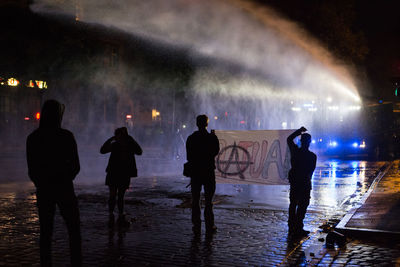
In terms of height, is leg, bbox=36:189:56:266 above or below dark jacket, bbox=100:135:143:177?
below

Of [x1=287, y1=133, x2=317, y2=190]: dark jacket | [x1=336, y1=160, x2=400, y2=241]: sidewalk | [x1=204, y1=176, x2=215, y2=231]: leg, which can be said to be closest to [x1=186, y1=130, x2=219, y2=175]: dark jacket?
[x1=204, y1=176, x2=215, y2=231]: leg

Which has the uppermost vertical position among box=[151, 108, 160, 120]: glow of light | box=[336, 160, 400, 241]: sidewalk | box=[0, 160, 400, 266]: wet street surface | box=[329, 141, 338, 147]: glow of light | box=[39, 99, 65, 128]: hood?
box=[151, 108, 160, 120]: glow of light

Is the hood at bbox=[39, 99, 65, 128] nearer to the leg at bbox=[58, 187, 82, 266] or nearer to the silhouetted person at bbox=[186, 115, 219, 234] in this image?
the leg at bbox=[58, 187, 82, 266]

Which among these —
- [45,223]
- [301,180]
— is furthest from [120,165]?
[45,223]

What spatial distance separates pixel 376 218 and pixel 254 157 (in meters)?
2.98

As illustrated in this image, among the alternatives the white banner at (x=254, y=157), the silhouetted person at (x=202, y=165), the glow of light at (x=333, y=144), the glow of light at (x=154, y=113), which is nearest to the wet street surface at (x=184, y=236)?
the silhouetted person at (x=202, y=165)

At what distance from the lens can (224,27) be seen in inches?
1105

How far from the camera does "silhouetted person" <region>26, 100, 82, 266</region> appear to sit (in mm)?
4777

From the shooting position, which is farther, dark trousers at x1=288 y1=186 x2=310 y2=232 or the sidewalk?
dark trousers at x1=288 y1=186 x2=310 y2=232

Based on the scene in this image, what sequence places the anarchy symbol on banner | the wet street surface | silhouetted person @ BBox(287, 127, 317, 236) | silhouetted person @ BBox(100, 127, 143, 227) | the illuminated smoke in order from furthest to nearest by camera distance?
the illuminated smoke < the anarchy symbol on banner < silhouetted person @ BBox(100, 127, 143, 227) < silhouetted person @ BBox(287, 127, 317, 236) < the wet street surface

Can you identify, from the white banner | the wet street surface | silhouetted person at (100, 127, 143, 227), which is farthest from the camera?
the white banner

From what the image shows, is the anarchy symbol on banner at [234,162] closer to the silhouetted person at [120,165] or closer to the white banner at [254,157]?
the white banner at [254,157]

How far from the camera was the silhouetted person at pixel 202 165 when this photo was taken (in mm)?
7348

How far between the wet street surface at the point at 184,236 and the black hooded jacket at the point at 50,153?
135 centimetres
